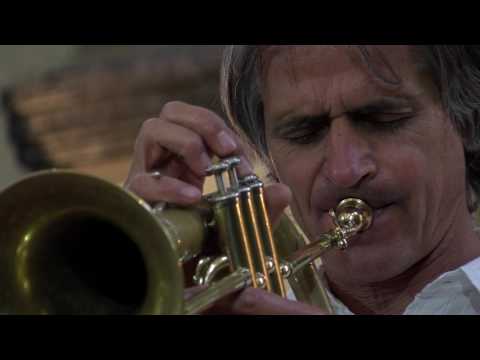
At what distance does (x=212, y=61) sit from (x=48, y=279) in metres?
3.24

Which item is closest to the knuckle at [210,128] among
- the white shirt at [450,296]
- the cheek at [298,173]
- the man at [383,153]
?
the man at [383,153]

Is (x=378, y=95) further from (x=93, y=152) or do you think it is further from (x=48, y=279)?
(x=93, y=152)

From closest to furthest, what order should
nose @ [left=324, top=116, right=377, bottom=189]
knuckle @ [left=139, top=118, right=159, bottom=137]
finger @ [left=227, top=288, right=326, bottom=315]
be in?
finger @ [left=227, top=288, right=326, bottom=315]
knuckle @ [left=139, top=118, right=159, bottom=137]
nose @ [left=324, top=116, right=377, bottom=189]

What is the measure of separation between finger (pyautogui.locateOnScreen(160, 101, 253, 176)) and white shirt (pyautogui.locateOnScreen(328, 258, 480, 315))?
0.52 m

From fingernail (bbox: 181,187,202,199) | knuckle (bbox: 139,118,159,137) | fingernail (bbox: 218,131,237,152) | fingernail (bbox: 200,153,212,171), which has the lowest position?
fingernail (bbox: 181,187,202,199)

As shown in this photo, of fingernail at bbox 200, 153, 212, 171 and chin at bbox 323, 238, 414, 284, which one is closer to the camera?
fingernail at bbox 200, 153, 212, 171

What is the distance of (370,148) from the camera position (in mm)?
1749

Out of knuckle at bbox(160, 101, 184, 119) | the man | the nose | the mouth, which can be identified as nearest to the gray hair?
the man

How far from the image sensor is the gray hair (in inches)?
72.4

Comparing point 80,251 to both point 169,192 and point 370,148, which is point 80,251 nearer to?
point 169,192

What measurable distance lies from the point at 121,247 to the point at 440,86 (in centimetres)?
81

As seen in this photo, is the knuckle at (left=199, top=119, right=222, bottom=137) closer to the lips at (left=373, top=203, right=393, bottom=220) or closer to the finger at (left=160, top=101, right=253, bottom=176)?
the finger at (left=160, top=101, right=253, bottom=176)
